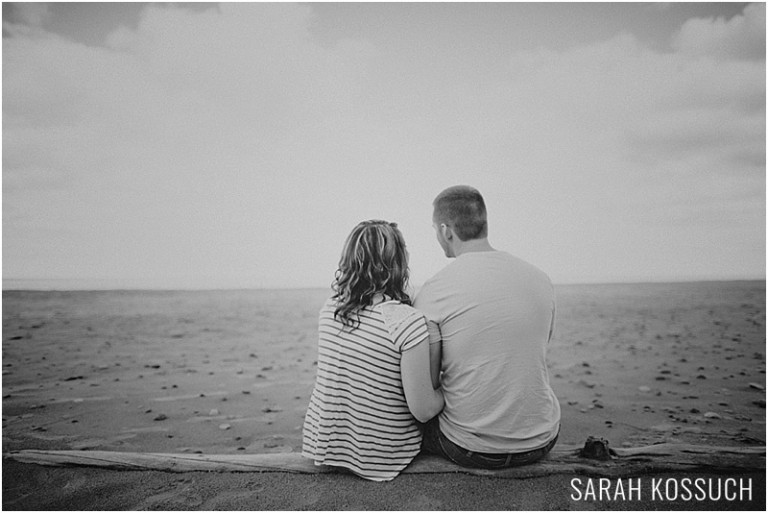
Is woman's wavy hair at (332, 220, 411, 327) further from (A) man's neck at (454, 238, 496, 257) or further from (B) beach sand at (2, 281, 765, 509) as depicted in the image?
(B) beach sand at (2, 281, 765, 509)

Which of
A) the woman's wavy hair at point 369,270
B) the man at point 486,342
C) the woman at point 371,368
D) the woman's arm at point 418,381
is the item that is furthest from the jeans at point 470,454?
the woman's wavy hair at point 369,270

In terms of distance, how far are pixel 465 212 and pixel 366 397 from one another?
1062 mm

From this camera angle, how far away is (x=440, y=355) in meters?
2.27

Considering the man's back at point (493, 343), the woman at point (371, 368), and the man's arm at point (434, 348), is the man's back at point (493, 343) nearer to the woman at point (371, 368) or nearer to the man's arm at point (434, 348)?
the man's arm at point (434, 348)

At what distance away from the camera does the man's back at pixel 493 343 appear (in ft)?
7.08

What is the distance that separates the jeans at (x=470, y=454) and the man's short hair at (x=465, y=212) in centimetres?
102

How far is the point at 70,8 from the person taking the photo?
18.8 ft

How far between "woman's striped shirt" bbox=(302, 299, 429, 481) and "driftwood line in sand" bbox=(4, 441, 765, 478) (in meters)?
0.15

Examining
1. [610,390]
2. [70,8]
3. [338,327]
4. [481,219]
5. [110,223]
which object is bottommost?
[610,390]

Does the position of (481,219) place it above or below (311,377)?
above

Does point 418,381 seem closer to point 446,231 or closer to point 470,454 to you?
point 470,454

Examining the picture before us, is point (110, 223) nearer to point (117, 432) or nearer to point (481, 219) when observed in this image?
point (117, 432)

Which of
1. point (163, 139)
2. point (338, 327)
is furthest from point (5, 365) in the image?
point (163, 139)

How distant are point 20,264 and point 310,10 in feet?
48.9
